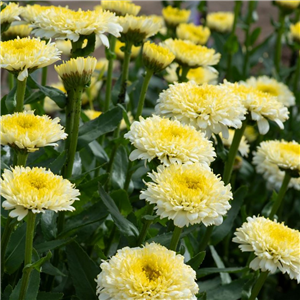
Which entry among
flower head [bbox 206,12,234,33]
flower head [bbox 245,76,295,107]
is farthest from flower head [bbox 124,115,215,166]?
flower head [bbox 206,12,234,33]

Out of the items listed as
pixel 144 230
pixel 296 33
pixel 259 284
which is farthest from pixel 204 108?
pixel 296 33

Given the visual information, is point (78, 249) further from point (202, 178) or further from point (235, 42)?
point (235, 42)

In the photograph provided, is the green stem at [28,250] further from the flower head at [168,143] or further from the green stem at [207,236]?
the green stem at [207,236]

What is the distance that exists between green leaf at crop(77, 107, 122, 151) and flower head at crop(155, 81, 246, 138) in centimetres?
14

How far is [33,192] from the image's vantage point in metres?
0.87

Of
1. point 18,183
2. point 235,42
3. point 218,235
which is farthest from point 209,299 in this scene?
point 235,42

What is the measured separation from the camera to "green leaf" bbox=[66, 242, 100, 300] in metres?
1.17

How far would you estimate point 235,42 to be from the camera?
7.48ft

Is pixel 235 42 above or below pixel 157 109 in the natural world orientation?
below

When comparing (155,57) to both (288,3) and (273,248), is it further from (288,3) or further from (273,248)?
(288,3)

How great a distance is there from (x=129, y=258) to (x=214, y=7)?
11.9 feet

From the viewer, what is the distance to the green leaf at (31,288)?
100 centimetres

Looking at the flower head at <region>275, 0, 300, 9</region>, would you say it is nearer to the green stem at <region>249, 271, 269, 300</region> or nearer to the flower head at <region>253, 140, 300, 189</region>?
the flower head at <region>253, 140, 300, 189</region>

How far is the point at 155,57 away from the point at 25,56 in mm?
342
